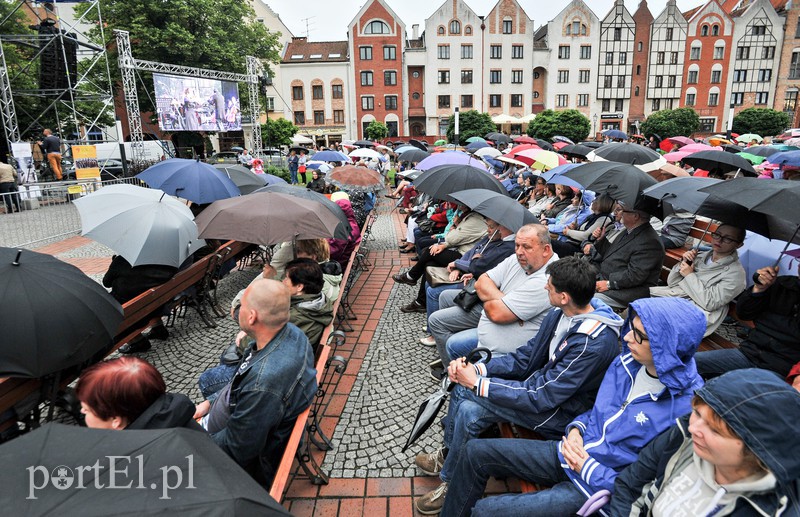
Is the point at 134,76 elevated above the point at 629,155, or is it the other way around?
the point at 134,76

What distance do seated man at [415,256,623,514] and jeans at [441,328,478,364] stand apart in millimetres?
704

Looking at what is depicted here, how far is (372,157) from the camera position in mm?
16656

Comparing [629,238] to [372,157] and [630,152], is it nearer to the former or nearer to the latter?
[630,152]

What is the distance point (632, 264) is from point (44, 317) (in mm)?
4945

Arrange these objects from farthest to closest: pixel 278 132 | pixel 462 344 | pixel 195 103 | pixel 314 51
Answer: pixel 314 51 < pixel 278 132 < pixel 195 103 < pixel 462 344

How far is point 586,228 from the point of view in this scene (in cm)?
677

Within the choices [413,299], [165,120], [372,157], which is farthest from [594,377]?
[165,120]

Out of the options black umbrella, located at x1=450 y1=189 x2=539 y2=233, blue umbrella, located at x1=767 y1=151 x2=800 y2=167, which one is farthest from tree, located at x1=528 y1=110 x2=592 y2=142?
black umbrella, located at x1=450 y1=189 x2=539 y2=233

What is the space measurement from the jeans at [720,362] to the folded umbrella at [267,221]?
131 inches

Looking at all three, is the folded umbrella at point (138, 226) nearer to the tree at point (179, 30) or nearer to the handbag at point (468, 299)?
the handbag at point (468, 299)

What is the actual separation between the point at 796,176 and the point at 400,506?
323 inches

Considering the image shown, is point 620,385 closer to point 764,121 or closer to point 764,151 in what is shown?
point 764,151

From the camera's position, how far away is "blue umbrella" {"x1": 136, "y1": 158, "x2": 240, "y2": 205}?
6.52 metres

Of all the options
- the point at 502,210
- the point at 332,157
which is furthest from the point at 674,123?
the point at 502,210
